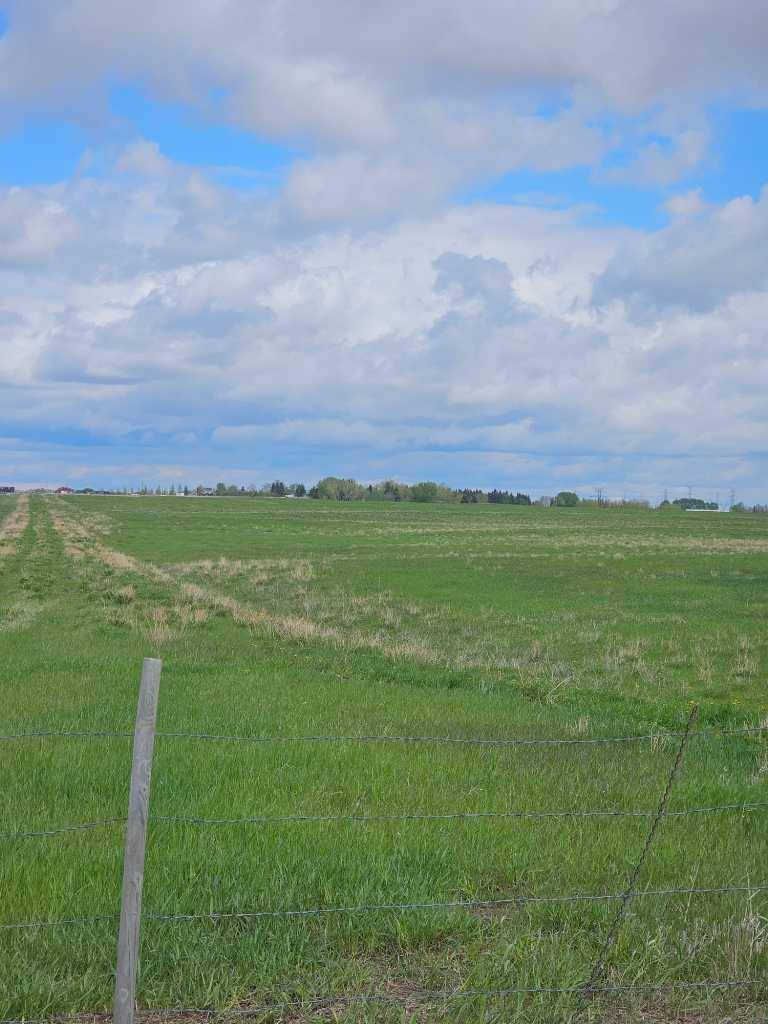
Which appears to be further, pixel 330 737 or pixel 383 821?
pixel 383 821

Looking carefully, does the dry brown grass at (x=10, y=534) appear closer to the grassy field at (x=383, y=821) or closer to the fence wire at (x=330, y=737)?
the grassy field at (x=383, y=821)

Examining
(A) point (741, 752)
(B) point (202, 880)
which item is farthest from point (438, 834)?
(A) point (741, 752)

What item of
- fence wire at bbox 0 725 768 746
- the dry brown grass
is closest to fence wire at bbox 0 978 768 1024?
fence wire at bbox 0 725 768 746

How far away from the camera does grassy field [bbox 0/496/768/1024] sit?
5.96 m

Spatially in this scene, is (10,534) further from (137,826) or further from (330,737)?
(137,826)

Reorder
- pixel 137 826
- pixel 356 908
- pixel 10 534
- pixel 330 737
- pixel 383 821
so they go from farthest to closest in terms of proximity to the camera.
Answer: pixel 10 534 → pixel 383 821 → pixel 330 737 → pixel 356 908 → pixel 137 826

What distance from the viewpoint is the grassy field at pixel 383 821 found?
596 cm

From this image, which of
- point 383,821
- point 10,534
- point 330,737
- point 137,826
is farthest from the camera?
point 10,534

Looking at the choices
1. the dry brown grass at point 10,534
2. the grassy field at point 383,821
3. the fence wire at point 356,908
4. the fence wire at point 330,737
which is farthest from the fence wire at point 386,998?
A: the dry brown grass at point 10,534

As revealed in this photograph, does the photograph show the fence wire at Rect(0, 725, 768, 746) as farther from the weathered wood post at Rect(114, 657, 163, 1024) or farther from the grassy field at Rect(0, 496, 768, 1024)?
the weathered wood post at Rect(114, 657, 163, 1024)

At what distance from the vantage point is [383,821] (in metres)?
8.50

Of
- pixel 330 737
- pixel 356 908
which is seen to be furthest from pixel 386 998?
pixel 330 737

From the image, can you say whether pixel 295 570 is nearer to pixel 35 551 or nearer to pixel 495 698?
pixel 35 551

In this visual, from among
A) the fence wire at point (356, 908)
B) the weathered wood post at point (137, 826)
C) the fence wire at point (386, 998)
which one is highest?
the weathered wood post at point (137, 826)
